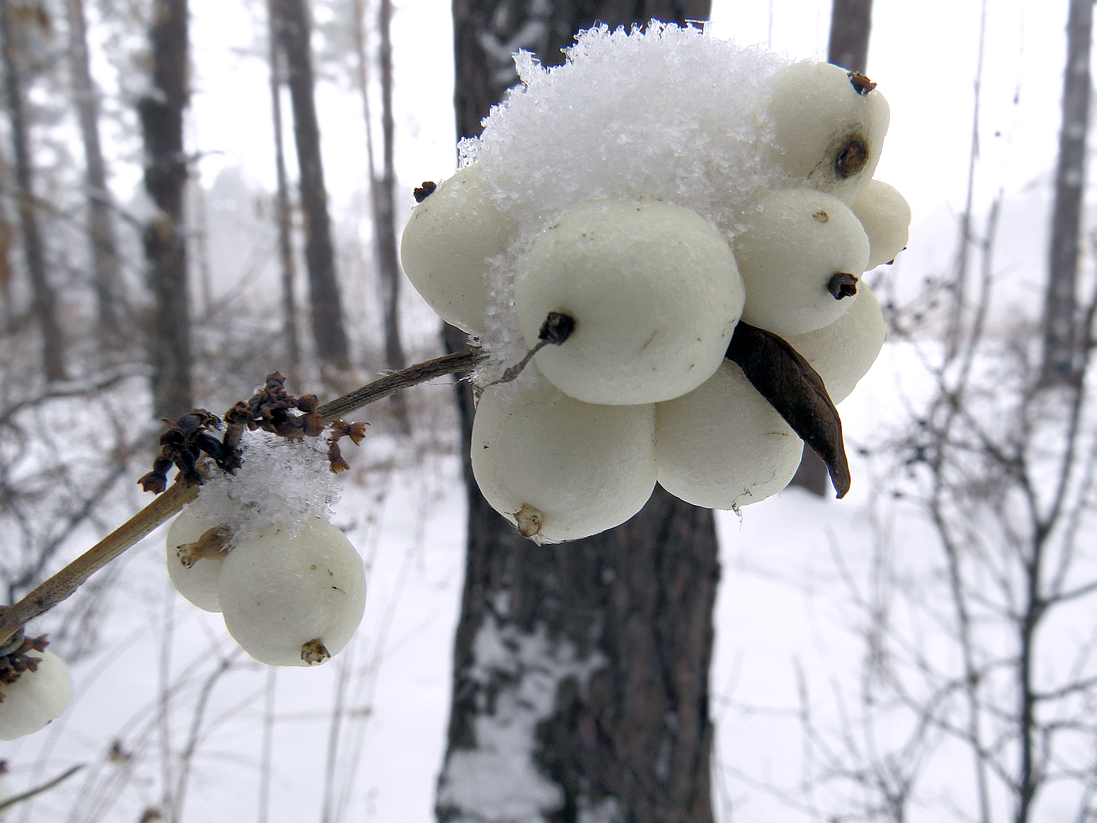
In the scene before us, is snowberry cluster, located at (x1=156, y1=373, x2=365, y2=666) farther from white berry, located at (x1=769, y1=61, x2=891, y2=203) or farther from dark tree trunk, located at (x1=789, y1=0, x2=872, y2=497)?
dark tree trunk, located at (x1=789, y1=0, x2=872, y2=497)

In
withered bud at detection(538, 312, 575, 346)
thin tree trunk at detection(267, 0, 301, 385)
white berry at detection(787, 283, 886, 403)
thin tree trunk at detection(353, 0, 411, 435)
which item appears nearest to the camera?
withered bud at detection(538, 312, 575, 346)

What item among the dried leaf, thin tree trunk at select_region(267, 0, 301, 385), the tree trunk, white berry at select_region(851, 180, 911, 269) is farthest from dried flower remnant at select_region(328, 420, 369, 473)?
the tree trunk

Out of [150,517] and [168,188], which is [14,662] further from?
[168,188]

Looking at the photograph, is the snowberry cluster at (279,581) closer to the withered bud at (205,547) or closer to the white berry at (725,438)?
the withered bud at (205,547)

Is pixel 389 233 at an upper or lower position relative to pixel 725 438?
upper

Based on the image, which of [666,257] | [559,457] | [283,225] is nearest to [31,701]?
[559,457]
